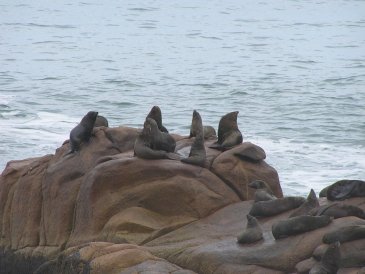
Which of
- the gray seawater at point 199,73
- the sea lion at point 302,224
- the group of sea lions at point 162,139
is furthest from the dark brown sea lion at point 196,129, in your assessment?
the gray seawater at point 199,73

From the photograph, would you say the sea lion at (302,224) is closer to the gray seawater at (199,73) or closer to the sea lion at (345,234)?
the sea lion at (345,234)

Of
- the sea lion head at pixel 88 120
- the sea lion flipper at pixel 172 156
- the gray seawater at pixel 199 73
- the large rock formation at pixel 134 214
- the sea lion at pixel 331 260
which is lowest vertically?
the gray seawater at pixel 199 73

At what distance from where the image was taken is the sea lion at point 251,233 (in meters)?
10.9

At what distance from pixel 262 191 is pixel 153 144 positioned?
155 centimetres

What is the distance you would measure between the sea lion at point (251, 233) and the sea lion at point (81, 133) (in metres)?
3.32

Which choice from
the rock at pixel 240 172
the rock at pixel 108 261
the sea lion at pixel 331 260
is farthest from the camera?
the rock at pixel 240 172

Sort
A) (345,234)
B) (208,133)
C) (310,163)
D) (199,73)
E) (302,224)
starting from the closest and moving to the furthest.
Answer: (345,234)
(302,224)
(208,133)
(310,163)
(199,73)

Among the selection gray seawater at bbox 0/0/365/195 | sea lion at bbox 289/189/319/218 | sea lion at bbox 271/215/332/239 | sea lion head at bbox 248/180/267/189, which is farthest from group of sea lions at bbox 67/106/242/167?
gray seawater at bbox 0/0/365/195

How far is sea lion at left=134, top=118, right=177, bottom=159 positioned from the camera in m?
12.8

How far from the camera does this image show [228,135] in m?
13.7

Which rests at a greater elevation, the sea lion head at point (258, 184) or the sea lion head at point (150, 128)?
the sea lion head at point (150, 128)

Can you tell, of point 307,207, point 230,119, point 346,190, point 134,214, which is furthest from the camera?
point 230,119

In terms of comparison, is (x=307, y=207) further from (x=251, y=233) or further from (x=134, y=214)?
(x=134, y=214)

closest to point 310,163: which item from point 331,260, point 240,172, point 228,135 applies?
point 228,135
